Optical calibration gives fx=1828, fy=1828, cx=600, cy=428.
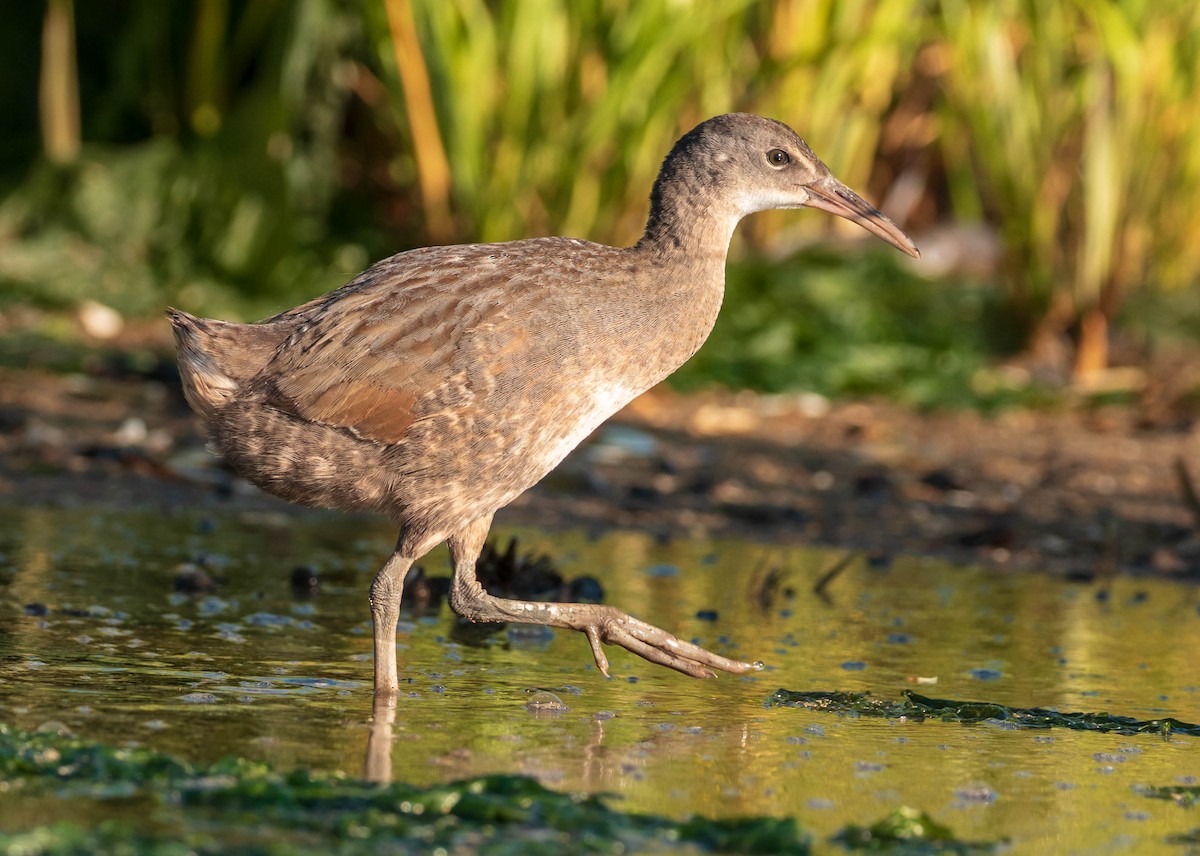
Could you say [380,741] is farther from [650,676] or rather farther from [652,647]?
[650,676]

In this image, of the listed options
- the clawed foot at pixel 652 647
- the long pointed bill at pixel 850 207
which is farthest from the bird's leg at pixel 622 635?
the long pointed bill at pixel 850 207

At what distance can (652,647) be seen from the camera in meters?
4.96

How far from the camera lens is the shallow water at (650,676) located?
3.84m

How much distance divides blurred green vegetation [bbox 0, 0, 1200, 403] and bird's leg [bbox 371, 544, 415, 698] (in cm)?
526

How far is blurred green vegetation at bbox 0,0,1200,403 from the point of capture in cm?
1002

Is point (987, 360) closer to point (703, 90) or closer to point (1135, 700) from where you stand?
point (703, 90)

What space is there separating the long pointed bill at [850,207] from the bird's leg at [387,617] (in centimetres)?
164

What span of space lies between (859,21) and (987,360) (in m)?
2.19

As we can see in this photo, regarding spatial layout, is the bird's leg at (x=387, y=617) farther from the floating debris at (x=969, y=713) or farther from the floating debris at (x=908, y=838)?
the floating debris at (x=908, y=838)

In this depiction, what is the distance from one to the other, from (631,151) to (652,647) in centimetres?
539

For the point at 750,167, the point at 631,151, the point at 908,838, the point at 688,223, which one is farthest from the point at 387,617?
the point at 631,151

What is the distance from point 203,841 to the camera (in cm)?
318

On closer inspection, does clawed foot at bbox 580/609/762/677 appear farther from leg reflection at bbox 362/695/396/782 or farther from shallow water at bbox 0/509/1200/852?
leg reflection at bbox 362/695/396/782

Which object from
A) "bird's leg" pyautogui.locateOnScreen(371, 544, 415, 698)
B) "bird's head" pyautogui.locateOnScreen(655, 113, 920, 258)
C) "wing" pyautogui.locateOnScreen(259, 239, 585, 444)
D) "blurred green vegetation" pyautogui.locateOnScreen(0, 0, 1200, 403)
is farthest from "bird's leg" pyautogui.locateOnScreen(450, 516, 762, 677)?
"blurred green vegetation" pyautogui.locateOnScreen(0, 0, 1200, 403)
